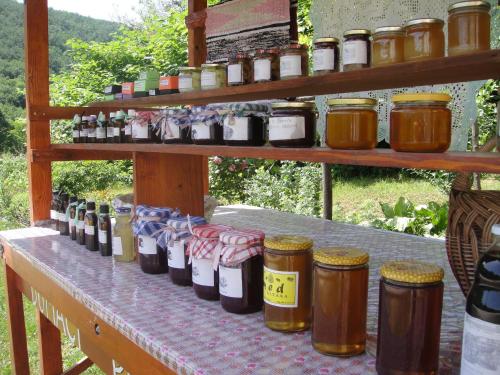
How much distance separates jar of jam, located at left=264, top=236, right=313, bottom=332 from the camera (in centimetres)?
98

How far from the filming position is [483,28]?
859 mm

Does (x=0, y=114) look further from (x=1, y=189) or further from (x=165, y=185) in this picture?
(x=165, y=185)

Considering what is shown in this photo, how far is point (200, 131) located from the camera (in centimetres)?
133

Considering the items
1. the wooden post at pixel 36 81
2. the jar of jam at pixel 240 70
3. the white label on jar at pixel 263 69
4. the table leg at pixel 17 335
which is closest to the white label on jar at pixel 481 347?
the white label on jar at pixel 263 69

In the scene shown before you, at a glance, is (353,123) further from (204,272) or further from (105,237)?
(105,237)

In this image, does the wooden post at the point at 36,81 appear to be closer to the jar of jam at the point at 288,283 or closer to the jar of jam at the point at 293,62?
the jar of jam at the point at 293,62

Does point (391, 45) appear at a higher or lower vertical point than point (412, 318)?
higher

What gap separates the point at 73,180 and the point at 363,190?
3.60 m

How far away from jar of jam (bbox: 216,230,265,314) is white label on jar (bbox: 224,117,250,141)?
0.78ft

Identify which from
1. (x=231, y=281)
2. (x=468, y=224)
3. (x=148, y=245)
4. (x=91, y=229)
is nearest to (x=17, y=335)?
(x=91, y=229)

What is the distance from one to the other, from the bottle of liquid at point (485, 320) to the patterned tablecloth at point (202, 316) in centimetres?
18

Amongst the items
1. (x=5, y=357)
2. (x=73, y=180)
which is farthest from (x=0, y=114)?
(x=5, y=357)

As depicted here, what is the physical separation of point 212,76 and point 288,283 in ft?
2.29

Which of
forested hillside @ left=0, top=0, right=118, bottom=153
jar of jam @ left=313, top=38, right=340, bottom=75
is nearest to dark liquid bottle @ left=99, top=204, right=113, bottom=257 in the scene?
jar of jam @ left=313, top=38, right=340, bottom=75
